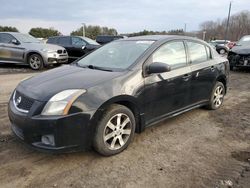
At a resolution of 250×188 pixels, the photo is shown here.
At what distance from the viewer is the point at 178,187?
279 cm

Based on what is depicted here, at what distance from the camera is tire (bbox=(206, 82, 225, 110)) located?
530cm

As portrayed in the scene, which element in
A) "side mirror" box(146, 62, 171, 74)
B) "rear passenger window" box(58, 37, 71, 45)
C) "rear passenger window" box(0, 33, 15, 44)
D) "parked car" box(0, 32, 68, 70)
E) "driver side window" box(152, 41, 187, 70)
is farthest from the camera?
"rear passenger window" box(58, 37, 71, 45)

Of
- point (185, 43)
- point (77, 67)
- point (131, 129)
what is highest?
point (185, 43)


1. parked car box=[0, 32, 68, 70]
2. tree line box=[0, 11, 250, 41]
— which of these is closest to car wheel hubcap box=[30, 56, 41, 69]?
parked car box=[0, 32, 68, 70]

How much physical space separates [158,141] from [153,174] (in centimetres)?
94

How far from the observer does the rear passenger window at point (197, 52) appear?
184 inches

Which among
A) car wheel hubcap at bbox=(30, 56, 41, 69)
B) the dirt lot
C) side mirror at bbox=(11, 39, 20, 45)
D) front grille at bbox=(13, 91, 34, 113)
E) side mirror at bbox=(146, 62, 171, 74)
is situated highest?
side mirror at bbox=(146, 62, 171, 74)

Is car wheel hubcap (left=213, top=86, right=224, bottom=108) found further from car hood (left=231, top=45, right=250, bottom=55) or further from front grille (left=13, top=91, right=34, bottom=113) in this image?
car hood (left=231, top=45, right=250, bottom=55)

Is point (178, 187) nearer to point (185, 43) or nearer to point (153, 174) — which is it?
point (153, 174)

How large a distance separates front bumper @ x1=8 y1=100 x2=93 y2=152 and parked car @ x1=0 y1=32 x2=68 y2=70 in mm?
8659

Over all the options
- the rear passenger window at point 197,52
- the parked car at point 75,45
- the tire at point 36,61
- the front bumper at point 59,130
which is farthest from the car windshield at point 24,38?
the front bumper at point 59,130

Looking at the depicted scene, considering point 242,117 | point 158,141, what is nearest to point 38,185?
point 158,141

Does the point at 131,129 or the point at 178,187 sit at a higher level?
the point at 131,129

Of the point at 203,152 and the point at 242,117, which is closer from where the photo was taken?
the point at 203,152
